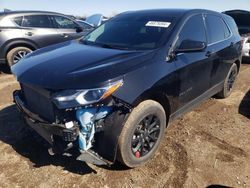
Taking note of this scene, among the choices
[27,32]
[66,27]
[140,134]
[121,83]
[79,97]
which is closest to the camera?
[79,97]

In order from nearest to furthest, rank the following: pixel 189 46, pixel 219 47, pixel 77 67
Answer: pixel 77 67 < pixel 189 46 < pixel 219 47

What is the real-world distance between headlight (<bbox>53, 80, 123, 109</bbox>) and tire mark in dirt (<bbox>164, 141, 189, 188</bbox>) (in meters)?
1.23

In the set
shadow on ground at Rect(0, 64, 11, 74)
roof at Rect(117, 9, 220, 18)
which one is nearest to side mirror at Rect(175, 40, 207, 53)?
roof at Rect(117, 9, 220, 18)

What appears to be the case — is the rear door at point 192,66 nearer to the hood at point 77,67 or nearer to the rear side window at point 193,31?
the rear side window at point 193,31

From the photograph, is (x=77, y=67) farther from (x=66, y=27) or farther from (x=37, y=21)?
(x=66, y=27)

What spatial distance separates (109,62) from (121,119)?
636 millimetres

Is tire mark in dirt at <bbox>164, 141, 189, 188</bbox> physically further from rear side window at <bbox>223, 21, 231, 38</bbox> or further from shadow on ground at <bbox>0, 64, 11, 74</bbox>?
shadow on ground at <bbox>0, 64, 11, 74</bbox>

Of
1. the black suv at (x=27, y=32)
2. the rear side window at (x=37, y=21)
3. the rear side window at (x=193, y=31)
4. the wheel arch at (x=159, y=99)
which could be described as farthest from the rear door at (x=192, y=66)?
the rear side window at (x=37, y=21)

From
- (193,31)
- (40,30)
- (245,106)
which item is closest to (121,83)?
(193,31)

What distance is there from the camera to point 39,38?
781cm

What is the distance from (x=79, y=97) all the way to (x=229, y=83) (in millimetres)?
3840

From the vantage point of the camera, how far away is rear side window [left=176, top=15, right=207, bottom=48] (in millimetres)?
3786

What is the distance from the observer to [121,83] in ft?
9.41

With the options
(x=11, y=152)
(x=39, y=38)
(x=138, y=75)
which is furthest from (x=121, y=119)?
(x=39, y=38)
